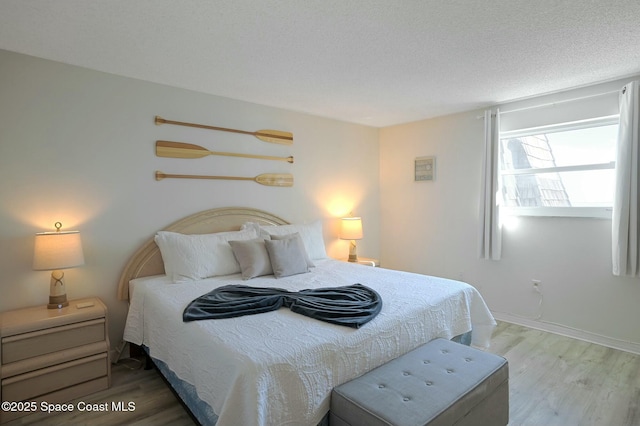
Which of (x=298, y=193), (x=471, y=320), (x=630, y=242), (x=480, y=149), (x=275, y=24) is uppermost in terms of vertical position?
(x=275, y=24)

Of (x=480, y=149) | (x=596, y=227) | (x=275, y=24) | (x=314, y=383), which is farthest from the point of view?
(x=480, y=149)

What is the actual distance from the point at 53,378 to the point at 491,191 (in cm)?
411

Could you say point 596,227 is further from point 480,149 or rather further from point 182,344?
point 182,344

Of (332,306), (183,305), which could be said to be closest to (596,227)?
(332,306)

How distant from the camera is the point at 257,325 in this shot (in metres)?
1.84

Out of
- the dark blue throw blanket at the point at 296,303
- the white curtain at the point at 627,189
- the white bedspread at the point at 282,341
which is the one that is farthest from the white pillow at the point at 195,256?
the white curtain at the point at 627,189

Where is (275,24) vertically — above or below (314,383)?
above

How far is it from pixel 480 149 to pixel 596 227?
1355 millimetres

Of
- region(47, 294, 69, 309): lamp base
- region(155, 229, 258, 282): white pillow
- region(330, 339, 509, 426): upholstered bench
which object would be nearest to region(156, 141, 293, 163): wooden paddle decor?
region(155, 229, 258, 282): white pillow

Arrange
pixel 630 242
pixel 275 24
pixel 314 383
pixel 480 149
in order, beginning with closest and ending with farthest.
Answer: pixel 314 383 → pixel 275 24 → pixel 630 242 → pixel 480 149

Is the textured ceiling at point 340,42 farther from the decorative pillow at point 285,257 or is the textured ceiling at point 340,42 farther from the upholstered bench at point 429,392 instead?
the upholstered bench at point 429,392

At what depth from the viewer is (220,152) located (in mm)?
3420

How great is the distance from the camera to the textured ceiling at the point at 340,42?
188 cm

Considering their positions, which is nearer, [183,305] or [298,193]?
[183,305]
